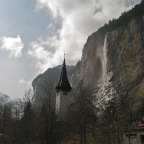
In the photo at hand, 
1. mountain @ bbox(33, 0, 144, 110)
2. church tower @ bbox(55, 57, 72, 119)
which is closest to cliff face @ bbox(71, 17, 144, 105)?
mountain @ bbox(33, 0, 144, 110)

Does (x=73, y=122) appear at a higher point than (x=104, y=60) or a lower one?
lower

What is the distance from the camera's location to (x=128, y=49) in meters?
110

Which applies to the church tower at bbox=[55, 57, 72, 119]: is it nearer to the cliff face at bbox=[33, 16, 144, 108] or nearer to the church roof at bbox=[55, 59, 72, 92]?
the church roof at bbox=[55, 59, 72, 92]

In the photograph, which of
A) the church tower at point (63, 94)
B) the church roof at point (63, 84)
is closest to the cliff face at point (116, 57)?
the church tower at point (63, 94)

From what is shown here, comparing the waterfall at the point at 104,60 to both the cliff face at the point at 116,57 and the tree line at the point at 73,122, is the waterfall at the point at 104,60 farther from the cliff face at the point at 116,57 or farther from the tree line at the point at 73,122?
the tree line at the point at 73,122

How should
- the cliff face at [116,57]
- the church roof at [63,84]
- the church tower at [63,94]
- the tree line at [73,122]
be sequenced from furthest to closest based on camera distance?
the cliff face at [116,57]
the church roof at [63,84]
the church tower at [63,94]
the tree line at [73,122]

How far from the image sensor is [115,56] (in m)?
115

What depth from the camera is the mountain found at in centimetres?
10325

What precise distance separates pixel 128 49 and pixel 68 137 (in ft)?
223

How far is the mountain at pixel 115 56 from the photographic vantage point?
10325 cm

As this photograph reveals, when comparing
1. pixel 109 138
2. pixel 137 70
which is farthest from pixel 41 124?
pixel 137 70

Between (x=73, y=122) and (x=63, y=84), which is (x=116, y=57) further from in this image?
(x=73, y=122)

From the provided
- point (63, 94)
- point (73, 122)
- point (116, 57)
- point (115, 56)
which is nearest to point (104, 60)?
point (115, 56)

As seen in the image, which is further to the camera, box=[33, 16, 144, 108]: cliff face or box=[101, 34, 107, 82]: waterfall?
box=[101, 34, 107, 82]: waterfall
